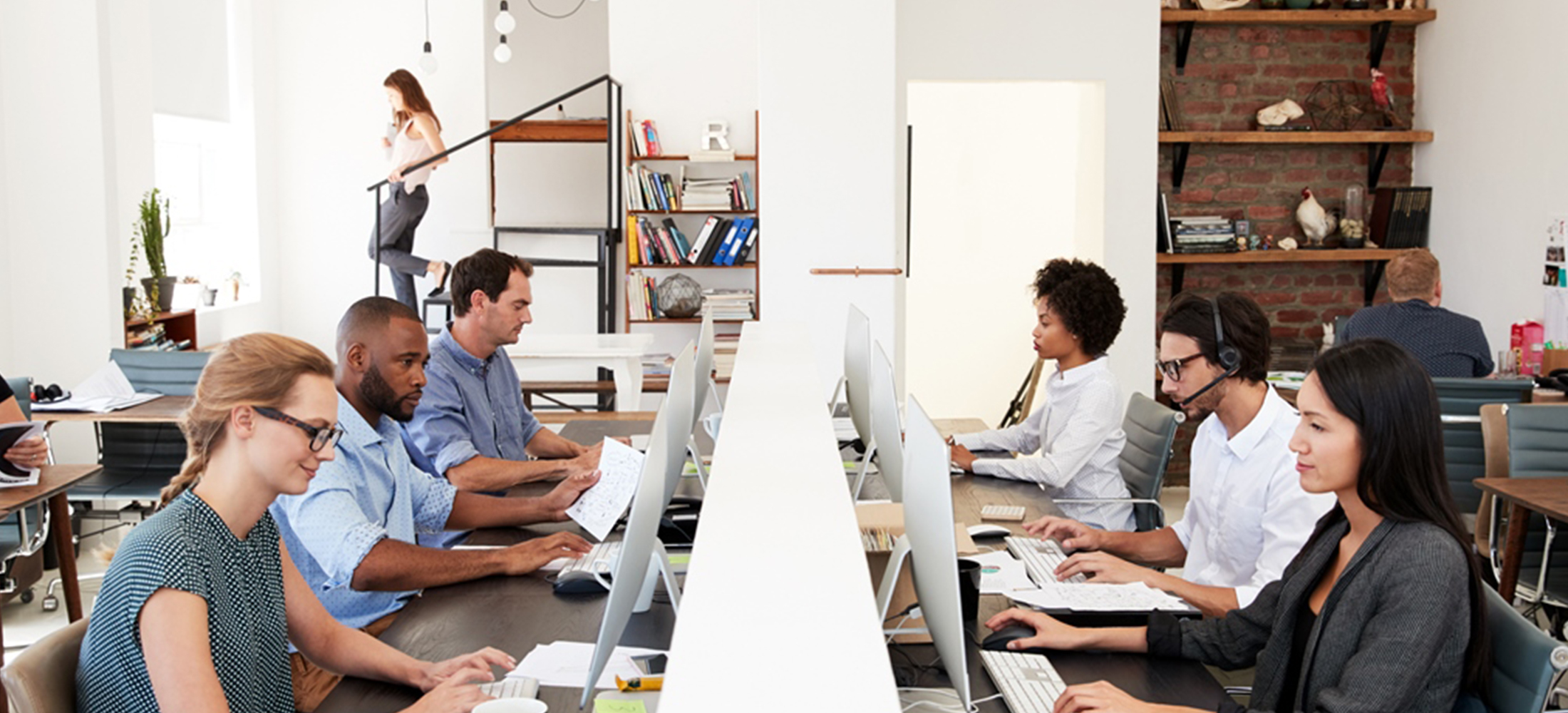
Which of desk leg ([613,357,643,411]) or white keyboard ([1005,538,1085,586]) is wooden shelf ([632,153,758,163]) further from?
white keyboard ([1005,538,1085,586])

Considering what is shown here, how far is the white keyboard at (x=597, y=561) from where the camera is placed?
2715 millimetres

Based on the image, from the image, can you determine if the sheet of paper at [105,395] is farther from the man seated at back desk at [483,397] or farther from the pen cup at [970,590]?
the pen cup at [970,590]

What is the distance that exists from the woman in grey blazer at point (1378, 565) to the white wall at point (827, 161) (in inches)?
181

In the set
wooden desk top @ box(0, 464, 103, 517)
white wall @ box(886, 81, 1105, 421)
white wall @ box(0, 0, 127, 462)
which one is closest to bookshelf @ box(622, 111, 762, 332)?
white wall @ box(886, 81, 1105, 421)

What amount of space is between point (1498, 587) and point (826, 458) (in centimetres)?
301

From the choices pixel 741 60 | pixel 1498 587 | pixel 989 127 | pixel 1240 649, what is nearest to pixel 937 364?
pixel 989 127

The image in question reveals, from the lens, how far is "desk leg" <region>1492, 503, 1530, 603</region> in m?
3.97

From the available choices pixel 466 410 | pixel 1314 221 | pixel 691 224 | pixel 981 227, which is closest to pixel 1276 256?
pixel 1314 221

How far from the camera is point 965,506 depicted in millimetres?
3494

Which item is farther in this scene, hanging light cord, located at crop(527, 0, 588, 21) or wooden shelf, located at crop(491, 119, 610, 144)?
hanging light cord, located at crop(527, 0, 588, 21)

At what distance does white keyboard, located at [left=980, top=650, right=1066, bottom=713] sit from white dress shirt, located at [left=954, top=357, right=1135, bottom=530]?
1.44 metres

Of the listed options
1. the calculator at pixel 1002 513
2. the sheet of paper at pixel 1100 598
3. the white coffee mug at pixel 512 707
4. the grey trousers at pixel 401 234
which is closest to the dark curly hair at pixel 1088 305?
the calculator at pixel 1002 513

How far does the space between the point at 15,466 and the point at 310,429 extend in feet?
8.08

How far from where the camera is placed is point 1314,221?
280 inches
